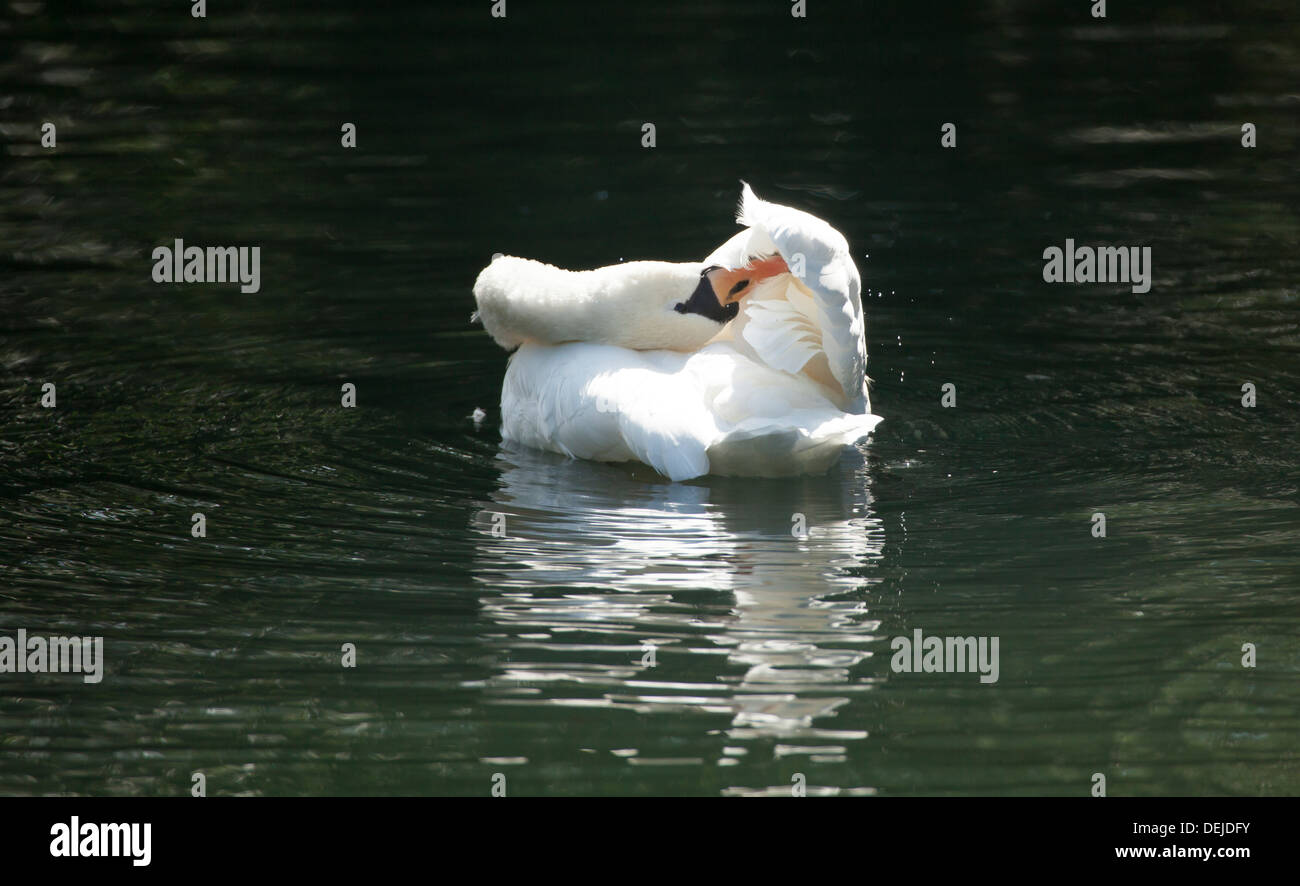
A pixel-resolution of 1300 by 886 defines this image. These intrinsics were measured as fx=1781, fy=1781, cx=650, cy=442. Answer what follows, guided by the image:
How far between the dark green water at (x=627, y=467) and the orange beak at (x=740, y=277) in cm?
91

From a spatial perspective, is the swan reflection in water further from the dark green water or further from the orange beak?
the orange beak

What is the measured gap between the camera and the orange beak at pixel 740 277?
8.18 meters

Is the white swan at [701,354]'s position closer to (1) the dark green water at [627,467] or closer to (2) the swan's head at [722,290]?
(2) the swan's head at [722,290]

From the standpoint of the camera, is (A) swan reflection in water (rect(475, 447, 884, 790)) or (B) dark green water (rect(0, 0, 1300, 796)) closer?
(B) dark green water (rect(0, 0, 1300, 796))

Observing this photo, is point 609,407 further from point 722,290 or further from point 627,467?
point 722,290

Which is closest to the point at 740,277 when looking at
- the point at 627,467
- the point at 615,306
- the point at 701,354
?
the point at 701,354

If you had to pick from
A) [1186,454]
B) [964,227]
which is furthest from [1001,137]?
[1186,454]

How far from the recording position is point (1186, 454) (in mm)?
8406

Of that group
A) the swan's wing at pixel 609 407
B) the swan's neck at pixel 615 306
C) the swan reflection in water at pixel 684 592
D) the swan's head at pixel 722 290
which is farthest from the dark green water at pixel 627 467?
the swan's head at pixel 722 290

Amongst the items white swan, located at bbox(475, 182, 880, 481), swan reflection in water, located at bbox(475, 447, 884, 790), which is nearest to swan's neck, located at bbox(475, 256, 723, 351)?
white swan, located at bbox(475, 182, 880, 481)

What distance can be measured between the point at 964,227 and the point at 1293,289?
8.73 ft

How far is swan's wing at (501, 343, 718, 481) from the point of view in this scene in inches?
301

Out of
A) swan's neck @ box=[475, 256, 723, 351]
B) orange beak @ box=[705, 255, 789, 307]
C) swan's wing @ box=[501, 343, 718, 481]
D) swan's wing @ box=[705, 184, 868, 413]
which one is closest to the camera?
swan's wing @ box=[705, 184, 868, 413]

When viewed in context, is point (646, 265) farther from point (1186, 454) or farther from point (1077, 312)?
point (1077, 312)
